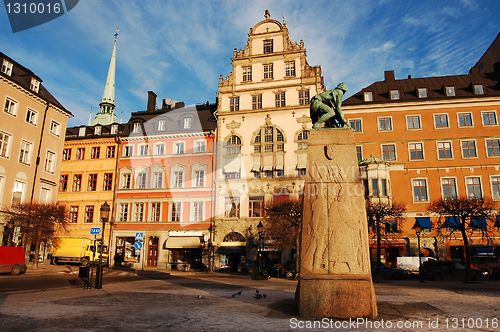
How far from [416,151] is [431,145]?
1.44 meters

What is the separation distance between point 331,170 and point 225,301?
5.23m

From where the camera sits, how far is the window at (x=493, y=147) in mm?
34281

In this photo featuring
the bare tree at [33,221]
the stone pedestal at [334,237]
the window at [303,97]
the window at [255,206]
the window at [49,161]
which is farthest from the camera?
the window at [303,97]

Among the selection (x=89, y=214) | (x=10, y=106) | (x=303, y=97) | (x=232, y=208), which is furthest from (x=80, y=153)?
(x=303, y=97)

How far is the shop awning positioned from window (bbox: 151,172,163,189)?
19.7 feet

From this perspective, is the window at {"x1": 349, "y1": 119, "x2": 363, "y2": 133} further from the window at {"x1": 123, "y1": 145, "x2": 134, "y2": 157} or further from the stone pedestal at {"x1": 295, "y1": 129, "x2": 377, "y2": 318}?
the stone pedestal at {"x1": 295, "y1": 129, "x2": 377, "y2": 318}

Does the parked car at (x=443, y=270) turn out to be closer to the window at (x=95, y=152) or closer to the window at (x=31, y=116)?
the window at (x=31, y=116)

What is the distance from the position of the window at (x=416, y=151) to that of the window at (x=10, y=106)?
34556 mm

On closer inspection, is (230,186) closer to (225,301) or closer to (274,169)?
(274,169)

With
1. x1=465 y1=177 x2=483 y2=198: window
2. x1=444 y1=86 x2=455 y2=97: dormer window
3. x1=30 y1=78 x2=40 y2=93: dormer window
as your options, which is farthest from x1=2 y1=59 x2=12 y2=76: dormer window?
x1=465 y1=177 x2=483 y2=198: window

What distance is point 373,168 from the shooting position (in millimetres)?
34219

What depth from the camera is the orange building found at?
33625 millimetres

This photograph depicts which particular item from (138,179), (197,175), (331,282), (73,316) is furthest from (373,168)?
(73,316)

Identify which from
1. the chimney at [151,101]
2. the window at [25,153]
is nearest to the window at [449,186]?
the chimney at [151,101]
